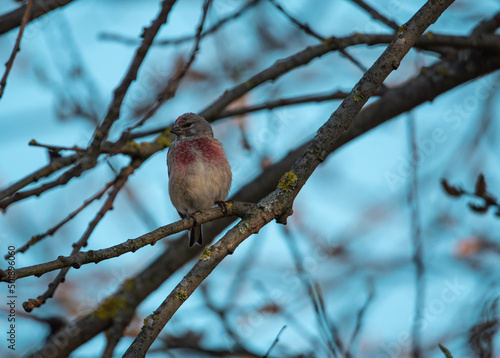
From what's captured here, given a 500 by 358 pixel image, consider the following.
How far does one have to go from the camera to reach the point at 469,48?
5.85 m

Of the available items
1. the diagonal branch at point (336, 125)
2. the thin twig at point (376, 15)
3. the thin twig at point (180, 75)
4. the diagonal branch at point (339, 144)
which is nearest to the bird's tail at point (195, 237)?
the diagonal branch at point (339, 144)

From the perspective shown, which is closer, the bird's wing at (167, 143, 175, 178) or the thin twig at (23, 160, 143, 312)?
the thin twig at (23, 160, 143, 312)

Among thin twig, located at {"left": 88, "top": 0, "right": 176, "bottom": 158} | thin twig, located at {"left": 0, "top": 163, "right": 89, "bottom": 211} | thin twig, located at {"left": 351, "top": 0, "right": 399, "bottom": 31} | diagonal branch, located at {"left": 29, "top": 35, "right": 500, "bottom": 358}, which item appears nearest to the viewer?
thin twig, located at {"left": 0, "top": 163, "right": 89, "bottom": 211}

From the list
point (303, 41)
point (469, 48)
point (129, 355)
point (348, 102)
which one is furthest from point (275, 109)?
point (303, 41)

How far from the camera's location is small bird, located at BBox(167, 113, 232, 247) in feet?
19.0

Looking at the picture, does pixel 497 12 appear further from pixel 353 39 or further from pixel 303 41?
pixel 303 41

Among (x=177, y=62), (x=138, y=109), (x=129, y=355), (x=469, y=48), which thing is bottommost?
(x=129, y=355)

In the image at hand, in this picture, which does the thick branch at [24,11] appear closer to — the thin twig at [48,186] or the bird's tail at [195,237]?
the thin twig at [48,186]

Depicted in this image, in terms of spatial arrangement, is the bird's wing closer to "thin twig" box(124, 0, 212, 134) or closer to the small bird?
the small bird

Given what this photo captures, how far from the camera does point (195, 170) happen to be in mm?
5781

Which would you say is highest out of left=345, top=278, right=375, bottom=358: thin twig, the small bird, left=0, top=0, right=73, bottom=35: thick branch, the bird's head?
left=0, top=0, right=73, bottom=35: thick branch

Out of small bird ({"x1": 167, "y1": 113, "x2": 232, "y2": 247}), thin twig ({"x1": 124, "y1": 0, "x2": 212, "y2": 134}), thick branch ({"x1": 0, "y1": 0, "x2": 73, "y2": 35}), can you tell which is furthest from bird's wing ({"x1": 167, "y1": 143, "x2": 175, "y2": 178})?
thick branch ({"x1": 0, "y1": 0, "x2": 73, "y2": 35})

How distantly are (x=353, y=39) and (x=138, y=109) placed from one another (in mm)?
4898

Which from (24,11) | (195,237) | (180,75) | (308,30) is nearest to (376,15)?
(308,30)
